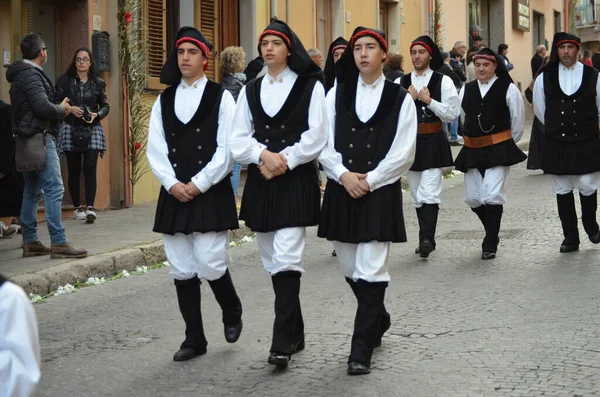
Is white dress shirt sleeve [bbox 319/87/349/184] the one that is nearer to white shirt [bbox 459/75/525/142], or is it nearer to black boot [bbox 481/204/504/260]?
black boot [bbox 481/204/504/260]

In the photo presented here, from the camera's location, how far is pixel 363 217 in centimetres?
640

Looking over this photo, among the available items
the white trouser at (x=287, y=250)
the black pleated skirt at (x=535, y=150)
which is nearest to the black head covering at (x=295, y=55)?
the white trouser at (x=287, y=250)

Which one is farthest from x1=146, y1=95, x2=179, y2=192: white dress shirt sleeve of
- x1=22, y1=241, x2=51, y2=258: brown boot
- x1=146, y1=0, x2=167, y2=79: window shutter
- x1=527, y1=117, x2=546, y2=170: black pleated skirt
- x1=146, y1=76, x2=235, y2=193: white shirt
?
x1=527, y1=117, x2=546, y2=170: black pleated skirt

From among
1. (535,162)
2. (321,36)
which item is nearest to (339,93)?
(535,162)

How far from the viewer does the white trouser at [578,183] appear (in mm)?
10555

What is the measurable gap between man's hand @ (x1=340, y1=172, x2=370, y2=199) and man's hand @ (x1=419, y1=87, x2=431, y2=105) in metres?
4.25

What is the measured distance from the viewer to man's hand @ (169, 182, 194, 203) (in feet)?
21.8

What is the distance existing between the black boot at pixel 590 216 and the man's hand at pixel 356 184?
475cm

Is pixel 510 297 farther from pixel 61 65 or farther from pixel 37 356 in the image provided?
pixel 61 65

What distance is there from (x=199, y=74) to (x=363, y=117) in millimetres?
1020

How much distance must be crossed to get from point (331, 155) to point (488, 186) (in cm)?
420

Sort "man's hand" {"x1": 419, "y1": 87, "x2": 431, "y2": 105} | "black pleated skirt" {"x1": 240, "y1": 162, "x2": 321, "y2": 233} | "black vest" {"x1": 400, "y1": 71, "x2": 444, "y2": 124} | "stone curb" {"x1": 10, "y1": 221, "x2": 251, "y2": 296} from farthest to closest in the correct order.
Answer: "black vest" {"x1": 400, "y1": 71, "x2": 444, "y2": 124} < "man's hand" {"x1": 419, "y1": 87, "x2": 431, "y2": 105} < "stone curb" {"x1": 10, "y1": 221, "x2": 251, "y2": 296} < "black pleated skirt" {"x1": 240, "y1": 162, "x2": 321, "y2": 233}

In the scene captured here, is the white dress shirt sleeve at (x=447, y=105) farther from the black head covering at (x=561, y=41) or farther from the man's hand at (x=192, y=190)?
the man's hand at (x=192, y=190)

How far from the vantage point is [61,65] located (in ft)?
46.5
